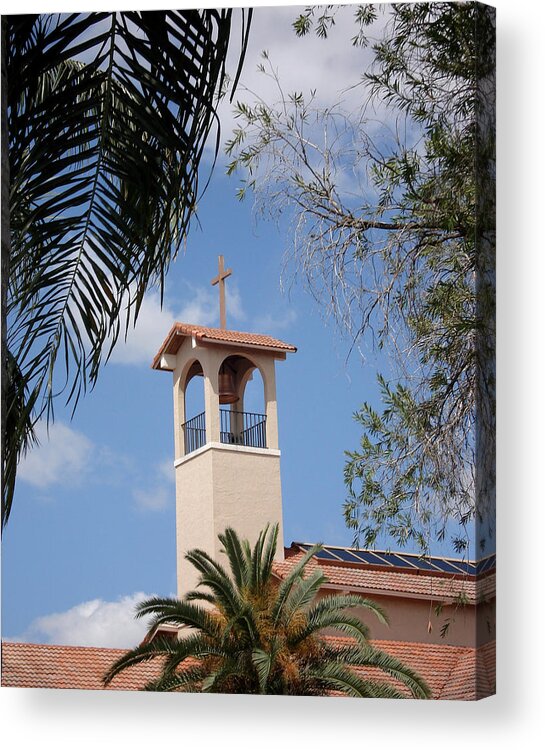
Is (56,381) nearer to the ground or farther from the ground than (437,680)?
farther from the ground

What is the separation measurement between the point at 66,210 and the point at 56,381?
2.97 ft

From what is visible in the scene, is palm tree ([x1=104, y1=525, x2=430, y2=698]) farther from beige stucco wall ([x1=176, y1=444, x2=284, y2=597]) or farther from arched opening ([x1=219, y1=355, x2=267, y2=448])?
arched opening ([x1=219, y1=355, x2=267, y2=448])

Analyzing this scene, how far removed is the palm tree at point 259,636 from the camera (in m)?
8.15

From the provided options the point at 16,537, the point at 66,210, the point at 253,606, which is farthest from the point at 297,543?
the point at 66,210

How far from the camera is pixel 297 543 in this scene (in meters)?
8.16

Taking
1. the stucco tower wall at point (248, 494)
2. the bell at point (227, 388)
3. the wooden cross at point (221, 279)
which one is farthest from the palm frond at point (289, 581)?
the wooden cross at point (221, 279)

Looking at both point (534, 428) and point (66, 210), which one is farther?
point (66, 210)

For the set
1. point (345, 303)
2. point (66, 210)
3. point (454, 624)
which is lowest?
point (454, 624)

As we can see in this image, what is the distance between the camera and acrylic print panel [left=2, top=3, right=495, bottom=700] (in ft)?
26.2

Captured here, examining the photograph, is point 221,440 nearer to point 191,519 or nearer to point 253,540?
point 191,519

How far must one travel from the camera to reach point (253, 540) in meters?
8.24

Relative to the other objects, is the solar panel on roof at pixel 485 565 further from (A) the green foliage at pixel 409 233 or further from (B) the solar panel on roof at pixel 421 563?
(B) the solar panel on roof at pixel 421 563

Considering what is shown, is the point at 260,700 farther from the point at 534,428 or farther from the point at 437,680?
the point at 534,428

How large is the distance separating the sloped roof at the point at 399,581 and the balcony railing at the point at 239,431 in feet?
2.19
